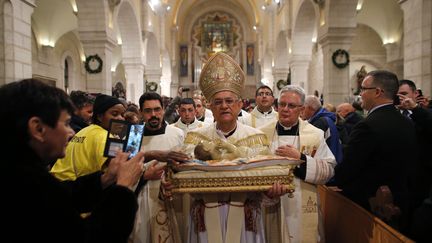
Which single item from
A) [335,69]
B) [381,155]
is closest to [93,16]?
[335,69]

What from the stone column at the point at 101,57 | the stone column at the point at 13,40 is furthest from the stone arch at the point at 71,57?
the stone column at the point at 13,40

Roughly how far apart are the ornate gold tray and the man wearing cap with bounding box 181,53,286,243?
0.26 ft

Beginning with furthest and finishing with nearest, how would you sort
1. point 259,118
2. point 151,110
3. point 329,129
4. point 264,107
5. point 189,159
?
point 264,107
point 259,118
point 329,129
point 151,110
point 189,159

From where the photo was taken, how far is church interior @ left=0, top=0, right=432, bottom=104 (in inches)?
251

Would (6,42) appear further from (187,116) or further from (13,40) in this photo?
(187,116)

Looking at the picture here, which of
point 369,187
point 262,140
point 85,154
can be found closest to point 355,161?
point 369,187

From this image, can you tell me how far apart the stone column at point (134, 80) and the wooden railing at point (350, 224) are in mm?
13056

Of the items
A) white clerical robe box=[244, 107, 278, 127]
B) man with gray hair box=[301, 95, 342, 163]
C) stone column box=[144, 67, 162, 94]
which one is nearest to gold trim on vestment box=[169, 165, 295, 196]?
man with gray hair box=[301, 95, 342, 163]

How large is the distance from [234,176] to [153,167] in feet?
2.26

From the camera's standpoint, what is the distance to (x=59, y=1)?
1533cm

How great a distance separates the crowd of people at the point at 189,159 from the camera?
143cm

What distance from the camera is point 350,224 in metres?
3.31

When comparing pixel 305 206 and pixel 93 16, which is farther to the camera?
pixel 93 16

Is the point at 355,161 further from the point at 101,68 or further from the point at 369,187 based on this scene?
the point at 101,68
